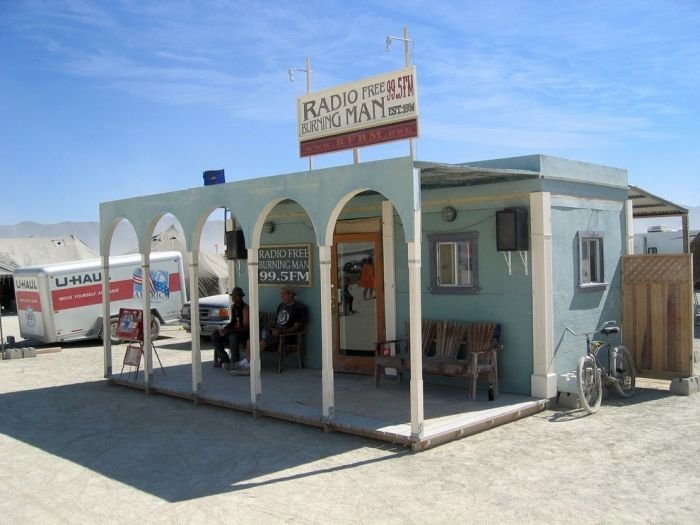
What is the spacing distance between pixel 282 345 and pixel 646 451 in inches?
224

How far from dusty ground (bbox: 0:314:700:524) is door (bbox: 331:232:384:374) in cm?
246

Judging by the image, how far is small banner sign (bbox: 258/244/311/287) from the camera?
10.9 meters

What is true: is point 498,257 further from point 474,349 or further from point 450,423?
point 450,423

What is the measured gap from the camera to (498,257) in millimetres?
8477

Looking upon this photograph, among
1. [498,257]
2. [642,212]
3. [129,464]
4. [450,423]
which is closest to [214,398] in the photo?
[129,464]

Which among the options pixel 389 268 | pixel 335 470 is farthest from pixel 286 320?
pixel 335 470

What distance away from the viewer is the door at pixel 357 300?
9.83 meters

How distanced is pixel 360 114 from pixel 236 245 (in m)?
4.04

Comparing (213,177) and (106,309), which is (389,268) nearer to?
(213,177)

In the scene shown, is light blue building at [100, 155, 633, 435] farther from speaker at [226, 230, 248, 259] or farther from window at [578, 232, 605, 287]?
speaker at [226, 230, 248, 259]

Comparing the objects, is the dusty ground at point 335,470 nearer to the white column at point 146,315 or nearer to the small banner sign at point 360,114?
the white column at point 146,315

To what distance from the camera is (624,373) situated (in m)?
8.70

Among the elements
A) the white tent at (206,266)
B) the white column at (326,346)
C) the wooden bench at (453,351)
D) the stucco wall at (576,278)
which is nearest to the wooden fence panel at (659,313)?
the stucco wall at (576,278)

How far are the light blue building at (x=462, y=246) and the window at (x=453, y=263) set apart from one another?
0.6 inches
